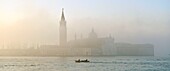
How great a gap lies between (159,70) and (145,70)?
9.98 feet

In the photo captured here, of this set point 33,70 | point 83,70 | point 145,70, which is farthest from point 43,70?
point 145,70

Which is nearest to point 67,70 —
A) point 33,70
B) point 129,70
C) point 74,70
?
point 74,70

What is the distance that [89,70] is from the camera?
78.1 meters

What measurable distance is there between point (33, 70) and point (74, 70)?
803 cm

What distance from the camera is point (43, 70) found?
7731 centimetres

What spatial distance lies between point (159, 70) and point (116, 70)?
8.83 metres

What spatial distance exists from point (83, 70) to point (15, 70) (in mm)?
13642

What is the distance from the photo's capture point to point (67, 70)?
3103 inches

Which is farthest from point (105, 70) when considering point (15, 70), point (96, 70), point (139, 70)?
point (15, 70)

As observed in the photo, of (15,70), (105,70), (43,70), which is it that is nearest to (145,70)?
(105,70)

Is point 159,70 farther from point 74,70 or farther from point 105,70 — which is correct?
point 74,70

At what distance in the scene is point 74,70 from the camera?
78188mm

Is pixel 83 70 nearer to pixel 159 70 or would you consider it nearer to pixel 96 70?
pixel 96 70

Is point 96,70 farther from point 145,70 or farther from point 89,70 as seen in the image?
point 145,70
